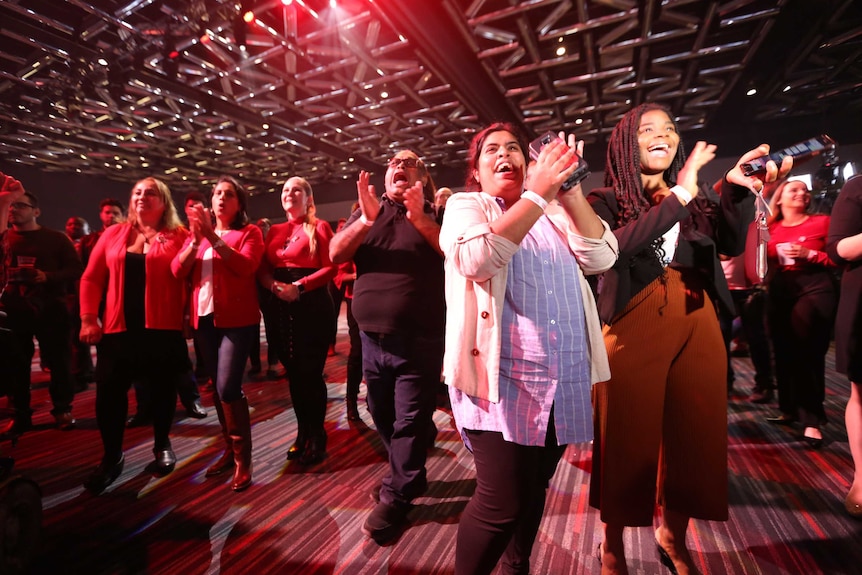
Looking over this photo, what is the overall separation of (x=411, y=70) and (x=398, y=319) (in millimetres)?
5788

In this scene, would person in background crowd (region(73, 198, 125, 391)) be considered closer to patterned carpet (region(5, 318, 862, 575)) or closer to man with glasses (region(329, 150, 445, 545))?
patterned carpet (region(5, 318, 862, 575))

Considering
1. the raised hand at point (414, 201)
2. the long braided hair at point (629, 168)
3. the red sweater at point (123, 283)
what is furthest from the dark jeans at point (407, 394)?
the red sweater at point (123, 283)

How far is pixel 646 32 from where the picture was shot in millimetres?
5148

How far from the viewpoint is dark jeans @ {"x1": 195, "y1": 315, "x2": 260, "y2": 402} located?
2.11m

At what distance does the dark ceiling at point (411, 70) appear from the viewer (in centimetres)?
497

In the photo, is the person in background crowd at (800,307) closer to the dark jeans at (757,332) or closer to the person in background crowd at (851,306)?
the dark jeans at (757,332)

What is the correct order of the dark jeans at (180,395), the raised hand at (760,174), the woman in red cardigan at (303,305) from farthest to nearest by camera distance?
the dark jeans at (180,395), the woman in red cardigan at (303,305), the raised hand at (760,174)

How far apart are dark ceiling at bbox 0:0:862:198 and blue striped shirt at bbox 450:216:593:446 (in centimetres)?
452

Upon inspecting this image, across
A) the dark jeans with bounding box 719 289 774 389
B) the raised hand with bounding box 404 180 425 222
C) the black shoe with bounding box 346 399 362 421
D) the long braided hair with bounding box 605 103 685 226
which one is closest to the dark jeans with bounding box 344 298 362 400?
the black shoe with bounding box 346 399 362 421

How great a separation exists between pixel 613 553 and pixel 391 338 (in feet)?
3.83

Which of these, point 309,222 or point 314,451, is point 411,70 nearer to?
point 309,222

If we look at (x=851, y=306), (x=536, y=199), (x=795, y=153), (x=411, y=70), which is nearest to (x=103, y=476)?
(x=536, y=199)

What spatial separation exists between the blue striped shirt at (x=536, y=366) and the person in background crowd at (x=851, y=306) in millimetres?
1555

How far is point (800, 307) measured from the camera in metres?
2.70
